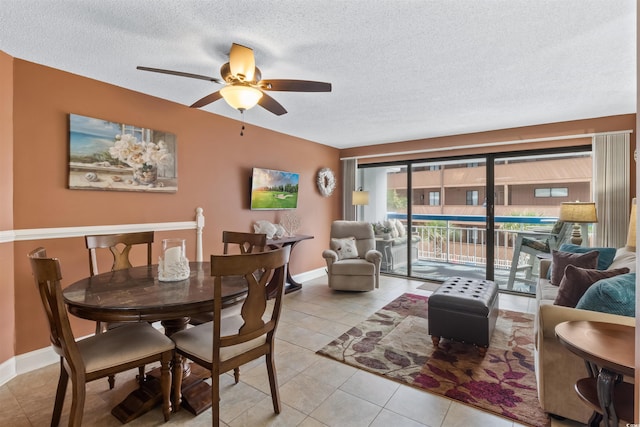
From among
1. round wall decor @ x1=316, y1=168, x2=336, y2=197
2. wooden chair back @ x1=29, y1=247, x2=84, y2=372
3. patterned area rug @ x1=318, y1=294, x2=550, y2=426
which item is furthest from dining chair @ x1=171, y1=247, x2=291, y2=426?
round wall decor @ x1=316, y1=168, x2=336, y2=197

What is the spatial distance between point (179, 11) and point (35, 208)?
2.01 metres

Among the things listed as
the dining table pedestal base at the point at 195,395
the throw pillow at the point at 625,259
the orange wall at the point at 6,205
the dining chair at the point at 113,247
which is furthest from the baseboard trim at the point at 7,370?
the throw pillow at the point at 625,259

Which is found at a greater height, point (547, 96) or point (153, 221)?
point (547, 96)

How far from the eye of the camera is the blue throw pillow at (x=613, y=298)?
164 centimetres

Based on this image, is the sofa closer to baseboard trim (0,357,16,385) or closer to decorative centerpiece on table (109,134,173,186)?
decorative centerpiece on table (109,134,173,186)

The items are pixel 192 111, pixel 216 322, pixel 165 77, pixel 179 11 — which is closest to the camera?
pixel 216 322

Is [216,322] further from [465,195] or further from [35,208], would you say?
[465,195]

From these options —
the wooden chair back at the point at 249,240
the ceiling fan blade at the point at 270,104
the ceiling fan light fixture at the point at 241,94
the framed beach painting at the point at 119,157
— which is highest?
the ceiling fan blade at the point at 270,104

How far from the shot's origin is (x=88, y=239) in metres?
2.33

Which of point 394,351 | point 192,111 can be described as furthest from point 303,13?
point 394,351

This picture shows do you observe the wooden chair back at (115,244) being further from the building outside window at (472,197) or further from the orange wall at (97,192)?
the building outside window at (472,197)

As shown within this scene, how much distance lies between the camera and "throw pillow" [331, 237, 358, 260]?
4.62m

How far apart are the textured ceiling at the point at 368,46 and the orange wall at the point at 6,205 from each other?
269 millimetres

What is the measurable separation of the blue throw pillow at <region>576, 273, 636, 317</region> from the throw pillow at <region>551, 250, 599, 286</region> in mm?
1316
